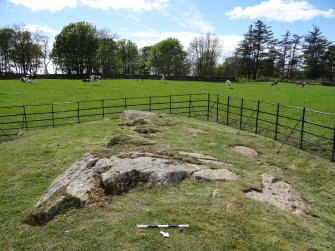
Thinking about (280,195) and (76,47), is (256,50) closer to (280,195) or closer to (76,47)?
(76,47)

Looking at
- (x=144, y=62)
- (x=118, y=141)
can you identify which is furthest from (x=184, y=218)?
(x=144, y=62)

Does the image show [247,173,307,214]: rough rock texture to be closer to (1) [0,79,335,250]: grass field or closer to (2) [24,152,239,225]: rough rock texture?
(1) [0,79,335,250]: grass field

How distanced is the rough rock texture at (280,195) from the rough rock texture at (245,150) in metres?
3.39

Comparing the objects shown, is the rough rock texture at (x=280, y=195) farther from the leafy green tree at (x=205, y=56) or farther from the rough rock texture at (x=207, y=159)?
the leafy green tree at (x=205, y=56)

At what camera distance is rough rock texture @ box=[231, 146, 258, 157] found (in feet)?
38.8

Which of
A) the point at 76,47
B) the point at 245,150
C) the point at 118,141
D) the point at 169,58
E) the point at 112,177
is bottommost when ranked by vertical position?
the point at 245,150

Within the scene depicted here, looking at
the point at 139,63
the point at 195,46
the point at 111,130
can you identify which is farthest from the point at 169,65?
the point at 111,130

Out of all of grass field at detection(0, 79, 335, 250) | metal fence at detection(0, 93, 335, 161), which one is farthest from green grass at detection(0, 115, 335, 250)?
metal fence at detection(0, 93, 335, 161)

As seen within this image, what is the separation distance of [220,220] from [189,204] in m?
0.78

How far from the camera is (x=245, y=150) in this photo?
12.3 metres

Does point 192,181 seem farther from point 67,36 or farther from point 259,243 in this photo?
point 67,36

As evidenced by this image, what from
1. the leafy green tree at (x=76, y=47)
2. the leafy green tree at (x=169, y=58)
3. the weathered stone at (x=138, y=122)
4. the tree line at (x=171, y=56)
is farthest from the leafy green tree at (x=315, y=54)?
the weathered stone at (x=138, y=122)

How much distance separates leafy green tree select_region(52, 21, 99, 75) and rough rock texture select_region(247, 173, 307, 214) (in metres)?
81.1

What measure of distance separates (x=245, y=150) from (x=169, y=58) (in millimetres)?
81164
